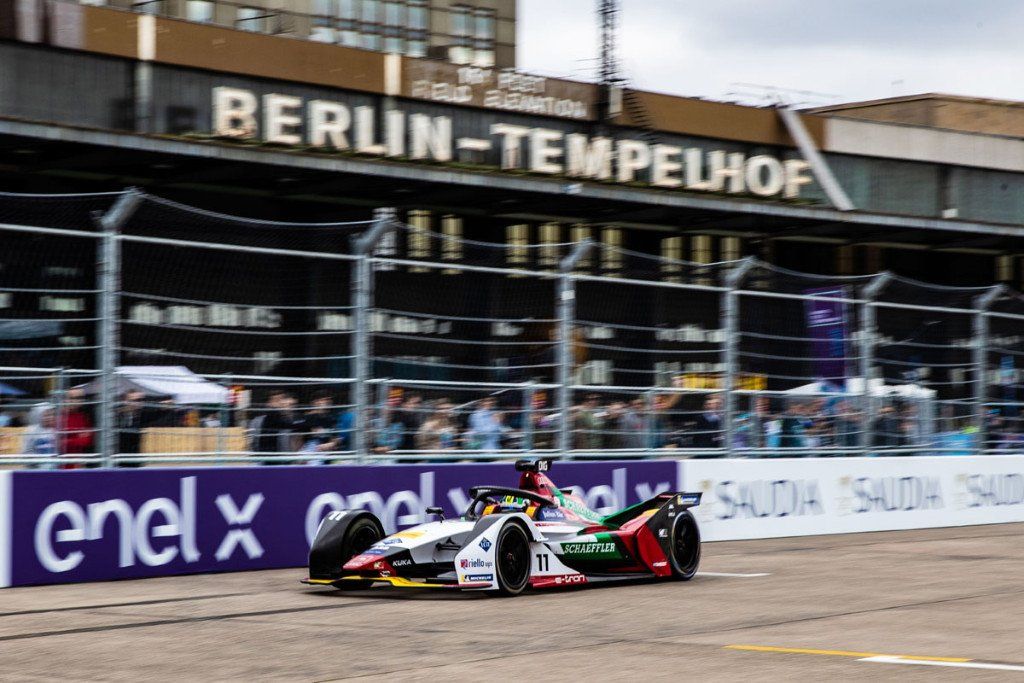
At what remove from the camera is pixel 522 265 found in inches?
645

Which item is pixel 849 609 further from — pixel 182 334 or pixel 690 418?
pixel 690 418

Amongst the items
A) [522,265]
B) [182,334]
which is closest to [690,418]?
[522,265]

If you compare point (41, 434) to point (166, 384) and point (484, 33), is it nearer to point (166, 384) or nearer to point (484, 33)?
point (166, 384)

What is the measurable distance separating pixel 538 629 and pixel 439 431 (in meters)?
5.78

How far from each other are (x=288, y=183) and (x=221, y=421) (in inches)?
648

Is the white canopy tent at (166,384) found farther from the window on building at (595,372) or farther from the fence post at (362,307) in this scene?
the window on building at (595,372)

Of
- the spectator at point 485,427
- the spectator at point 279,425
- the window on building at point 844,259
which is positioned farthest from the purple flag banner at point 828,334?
the window on building at point 844,259

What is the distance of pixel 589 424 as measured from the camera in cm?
1587

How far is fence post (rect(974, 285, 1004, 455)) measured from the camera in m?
19.8

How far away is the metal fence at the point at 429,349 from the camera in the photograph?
471 inches

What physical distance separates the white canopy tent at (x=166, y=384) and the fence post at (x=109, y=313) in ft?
0.28

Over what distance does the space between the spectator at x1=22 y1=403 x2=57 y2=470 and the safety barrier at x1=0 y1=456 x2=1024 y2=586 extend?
218 millimetres

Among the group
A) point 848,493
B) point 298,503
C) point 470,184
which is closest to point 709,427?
point 848,493

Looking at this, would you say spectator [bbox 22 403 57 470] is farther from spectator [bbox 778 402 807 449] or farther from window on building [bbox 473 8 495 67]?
window on building [bbox 473 8 495 67]
